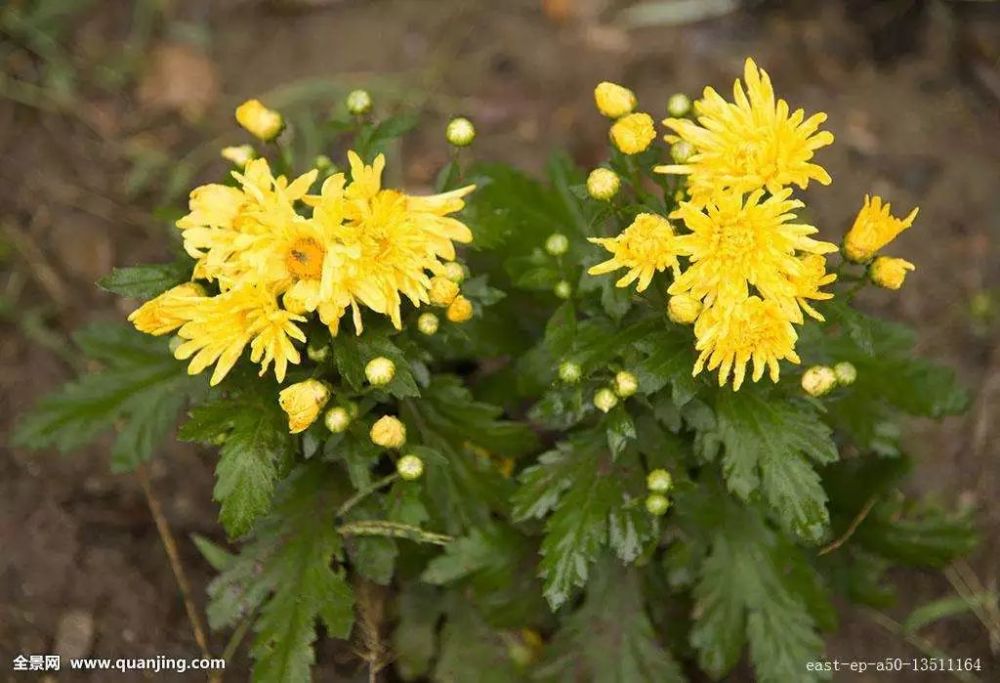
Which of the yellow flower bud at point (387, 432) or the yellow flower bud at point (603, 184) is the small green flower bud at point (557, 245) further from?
the yellow flower bud at point (387, 432)

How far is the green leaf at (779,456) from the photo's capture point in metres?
2.88

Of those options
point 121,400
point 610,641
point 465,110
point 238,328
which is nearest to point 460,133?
point 238,328

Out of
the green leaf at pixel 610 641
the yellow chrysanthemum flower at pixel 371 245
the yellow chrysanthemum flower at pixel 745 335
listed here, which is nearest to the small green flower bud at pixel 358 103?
the yellow chrysanthemum flower at pixel 371 245

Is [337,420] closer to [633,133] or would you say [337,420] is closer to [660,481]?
[660,481]

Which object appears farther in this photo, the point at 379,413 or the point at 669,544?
the point at 669,544

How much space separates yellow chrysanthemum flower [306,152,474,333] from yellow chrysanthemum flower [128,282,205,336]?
1.31ft

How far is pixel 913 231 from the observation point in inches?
185

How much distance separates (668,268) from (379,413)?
1082 mm

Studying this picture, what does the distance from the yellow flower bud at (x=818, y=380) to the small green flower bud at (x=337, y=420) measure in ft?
4.58

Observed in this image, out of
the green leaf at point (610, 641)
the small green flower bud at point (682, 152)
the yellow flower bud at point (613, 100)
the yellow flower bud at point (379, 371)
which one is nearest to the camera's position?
the yellow flower bud at point (379, 371)

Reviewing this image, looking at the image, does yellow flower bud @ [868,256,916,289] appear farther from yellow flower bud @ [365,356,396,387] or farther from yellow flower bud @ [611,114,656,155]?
yellow flower bud @ [365,356,396,387]

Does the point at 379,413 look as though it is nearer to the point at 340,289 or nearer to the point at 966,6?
the point at 340,289

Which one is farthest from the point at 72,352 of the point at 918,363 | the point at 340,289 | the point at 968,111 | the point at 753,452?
the point at 968,111

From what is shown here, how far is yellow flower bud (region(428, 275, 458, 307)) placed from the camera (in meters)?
2.75
